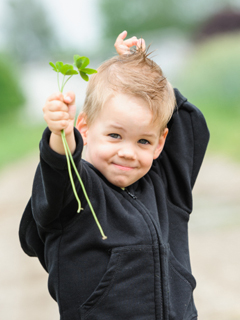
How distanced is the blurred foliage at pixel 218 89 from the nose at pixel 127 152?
6.19 metres

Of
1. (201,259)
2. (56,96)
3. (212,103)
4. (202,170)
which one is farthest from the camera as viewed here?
(212,103)

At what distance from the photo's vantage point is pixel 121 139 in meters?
1.74

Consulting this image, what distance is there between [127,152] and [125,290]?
1.56ft

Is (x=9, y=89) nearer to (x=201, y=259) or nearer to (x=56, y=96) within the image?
(x=201, y=259)

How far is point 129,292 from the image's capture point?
171 cm

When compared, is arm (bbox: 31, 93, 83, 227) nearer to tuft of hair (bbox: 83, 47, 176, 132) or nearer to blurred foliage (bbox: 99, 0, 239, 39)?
tuft of hair (bbox: 83, 47, 176, 132)

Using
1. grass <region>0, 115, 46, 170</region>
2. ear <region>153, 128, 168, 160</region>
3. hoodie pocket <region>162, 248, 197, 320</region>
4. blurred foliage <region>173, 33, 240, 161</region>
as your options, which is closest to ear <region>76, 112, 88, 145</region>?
ear <region>153, 128, 168, 160</region>

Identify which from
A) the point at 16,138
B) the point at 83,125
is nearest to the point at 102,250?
the point at 83,125

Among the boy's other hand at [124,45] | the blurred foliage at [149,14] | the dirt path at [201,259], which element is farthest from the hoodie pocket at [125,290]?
the blurred foliage at [149,14]

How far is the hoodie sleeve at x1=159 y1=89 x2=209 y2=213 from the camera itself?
2.05m

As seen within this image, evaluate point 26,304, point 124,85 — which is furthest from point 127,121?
point 26,304

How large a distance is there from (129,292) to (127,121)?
59 centimetres

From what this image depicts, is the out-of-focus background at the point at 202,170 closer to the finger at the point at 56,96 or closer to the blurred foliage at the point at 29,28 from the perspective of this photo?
the finger at the point at 56,96

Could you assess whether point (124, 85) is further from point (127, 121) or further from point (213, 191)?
point (213, 191)
